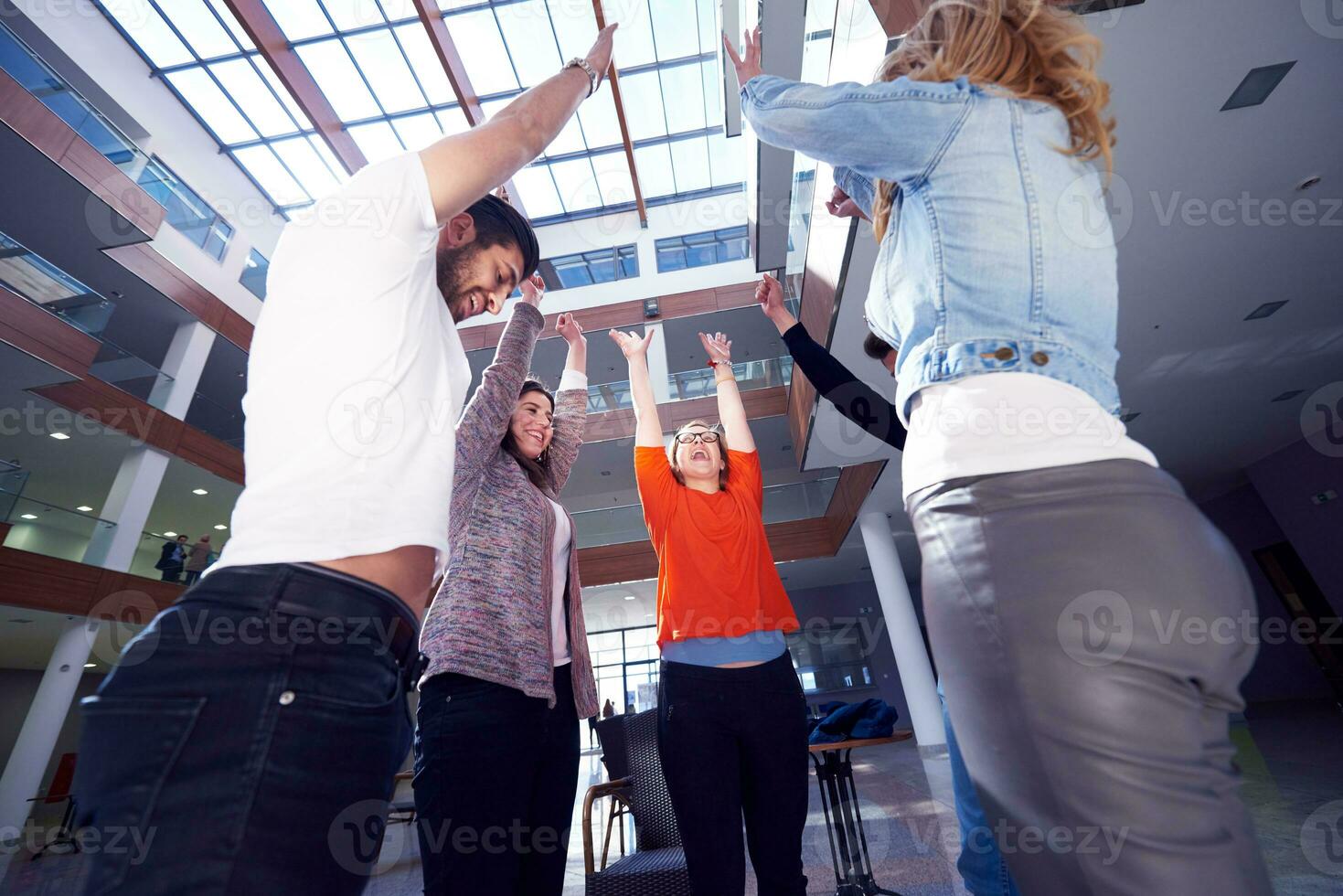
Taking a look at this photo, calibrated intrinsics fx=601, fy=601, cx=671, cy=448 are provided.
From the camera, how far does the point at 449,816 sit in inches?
49.4

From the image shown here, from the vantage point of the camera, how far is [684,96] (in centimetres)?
1212

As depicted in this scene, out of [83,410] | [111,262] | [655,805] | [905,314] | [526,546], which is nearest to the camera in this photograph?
[905,314]

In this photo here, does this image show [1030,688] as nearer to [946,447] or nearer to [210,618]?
[946,447]

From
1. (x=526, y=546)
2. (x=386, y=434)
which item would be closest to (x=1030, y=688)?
(x=386, y=434)

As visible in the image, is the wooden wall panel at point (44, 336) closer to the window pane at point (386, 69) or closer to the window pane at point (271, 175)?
the window pane at point (271, 175)

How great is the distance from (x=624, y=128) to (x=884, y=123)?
40.9 ft

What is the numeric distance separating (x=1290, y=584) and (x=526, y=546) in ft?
51.6

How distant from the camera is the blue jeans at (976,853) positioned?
112cm

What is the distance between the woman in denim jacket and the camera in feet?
1.77

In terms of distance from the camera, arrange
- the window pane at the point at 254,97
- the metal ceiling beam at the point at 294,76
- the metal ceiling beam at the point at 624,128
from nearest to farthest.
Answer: the metal ceiling beam at the point at 294,76, the metal ceiling beam at the point at 624,128, the window pane at the point at 254,97

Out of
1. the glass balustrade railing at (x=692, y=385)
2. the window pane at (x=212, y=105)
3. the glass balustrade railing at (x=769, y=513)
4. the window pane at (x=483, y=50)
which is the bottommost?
the glass balustrade railing at (x=769, y=513)

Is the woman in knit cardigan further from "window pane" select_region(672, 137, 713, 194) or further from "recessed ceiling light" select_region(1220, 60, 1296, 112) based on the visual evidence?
"window pane" select_region(672, 137, 713, 194)

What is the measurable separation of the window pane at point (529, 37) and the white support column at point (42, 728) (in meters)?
10.8

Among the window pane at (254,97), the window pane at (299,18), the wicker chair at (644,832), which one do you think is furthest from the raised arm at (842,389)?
the window pane at (254,97)
